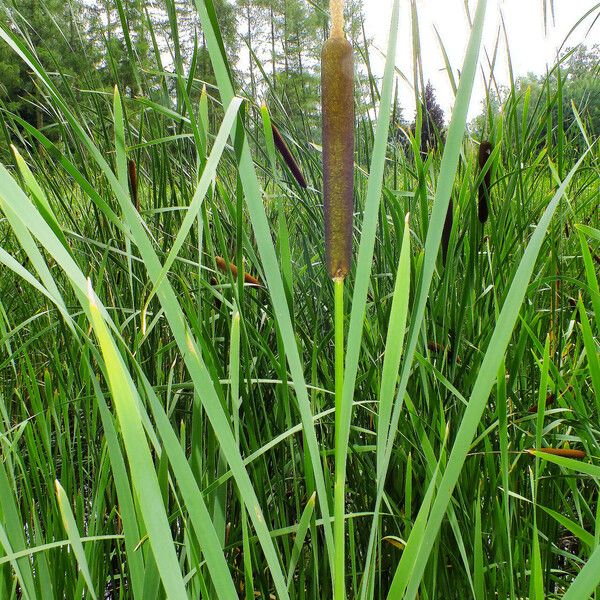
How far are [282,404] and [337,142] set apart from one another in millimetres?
729

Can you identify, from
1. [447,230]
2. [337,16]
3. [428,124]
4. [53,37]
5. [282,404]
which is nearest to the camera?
[337,16]

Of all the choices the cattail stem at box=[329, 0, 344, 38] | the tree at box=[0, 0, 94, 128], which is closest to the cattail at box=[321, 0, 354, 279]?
the cattail stem at box=[329, 0, 344, 38]

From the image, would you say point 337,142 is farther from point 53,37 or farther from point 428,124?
point 53,37

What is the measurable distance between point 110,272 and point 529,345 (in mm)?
888

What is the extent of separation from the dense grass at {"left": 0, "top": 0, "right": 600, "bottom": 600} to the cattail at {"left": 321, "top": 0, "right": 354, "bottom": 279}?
2 cm

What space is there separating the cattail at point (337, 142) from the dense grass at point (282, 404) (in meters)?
0.02

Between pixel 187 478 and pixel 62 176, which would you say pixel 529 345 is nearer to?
pixel 187 478

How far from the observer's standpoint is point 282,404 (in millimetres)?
1083

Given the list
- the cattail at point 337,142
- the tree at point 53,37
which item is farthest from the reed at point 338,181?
the tree at point 53,37

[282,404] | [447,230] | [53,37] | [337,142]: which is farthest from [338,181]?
[53,37]

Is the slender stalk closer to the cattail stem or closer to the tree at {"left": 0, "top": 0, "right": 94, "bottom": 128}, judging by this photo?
the cattail stem

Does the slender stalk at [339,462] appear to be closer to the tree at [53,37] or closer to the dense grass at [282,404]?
the dense grass at [282,404]

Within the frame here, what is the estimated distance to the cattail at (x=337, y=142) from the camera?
409 millimetres

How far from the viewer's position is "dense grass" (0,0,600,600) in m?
0.42
